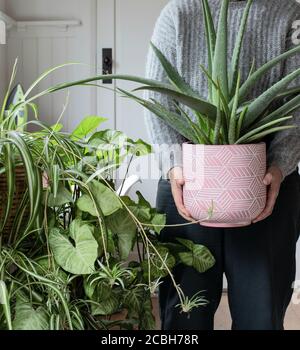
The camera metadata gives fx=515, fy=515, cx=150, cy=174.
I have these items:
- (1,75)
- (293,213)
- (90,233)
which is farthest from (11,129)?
(1,75)

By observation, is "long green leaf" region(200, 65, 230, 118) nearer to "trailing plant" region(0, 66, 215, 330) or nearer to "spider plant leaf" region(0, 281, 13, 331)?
"trailing plant" region(0, 66, 215, 330)

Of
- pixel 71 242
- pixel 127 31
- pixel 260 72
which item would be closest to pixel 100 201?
pixel 71 242

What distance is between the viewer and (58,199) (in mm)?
680

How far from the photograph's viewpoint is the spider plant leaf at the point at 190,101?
0.65 metres

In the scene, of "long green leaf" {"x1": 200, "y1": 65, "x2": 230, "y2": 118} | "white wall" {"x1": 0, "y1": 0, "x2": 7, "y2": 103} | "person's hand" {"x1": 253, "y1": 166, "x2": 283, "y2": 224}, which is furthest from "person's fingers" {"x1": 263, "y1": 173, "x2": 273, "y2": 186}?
"white wall" {"x1": 0, "y1": 0, "x2": 7, "y2": 103}

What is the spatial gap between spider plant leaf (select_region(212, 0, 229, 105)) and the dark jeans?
11.0 inches

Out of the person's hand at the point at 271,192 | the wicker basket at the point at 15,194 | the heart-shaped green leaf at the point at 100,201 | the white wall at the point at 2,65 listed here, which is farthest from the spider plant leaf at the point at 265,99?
the white wall at the point at 2,65

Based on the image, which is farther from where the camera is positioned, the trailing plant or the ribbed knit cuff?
the ribbed knit cuff

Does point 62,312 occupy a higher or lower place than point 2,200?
lower

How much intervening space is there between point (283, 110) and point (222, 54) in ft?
0.37

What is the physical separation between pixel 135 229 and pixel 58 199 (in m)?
0.12

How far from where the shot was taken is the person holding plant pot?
2.87 feet
